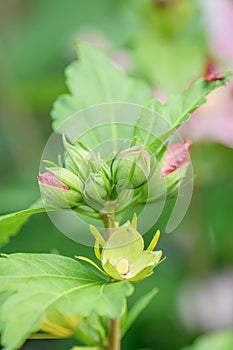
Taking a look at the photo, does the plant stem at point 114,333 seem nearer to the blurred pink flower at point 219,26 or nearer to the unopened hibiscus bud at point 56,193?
the unopened hibiscus bud at point 56,193

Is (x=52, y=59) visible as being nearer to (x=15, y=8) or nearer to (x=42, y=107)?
(x=42, y=107)

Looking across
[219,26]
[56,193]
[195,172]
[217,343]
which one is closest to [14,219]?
[56,193]

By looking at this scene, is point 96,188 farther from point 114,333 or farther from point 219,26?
point 219,26

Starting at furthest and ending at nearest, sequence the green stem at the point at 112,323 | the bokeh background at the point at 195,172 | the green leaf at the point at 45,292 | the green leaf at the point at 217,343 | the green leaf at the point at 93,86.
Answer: the bokeh background at the point at 195,172
the green leaf at the point at 217,343
the green leaf at the point at 93,86
the green stem at the point at 112,323
the green leaf at the point at 45,292

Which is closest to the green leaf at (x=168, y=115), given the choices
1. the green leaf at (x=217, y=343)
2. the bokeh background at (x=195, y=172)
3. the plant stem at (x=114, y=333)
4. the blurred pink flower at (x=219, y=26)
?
the plant stem at (x=114, y=333)

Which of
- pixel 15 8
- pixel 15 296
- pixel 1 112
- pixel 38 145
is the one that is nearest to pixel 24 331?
pixel 15 296

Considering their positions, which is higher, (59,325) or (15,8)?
(15,8)

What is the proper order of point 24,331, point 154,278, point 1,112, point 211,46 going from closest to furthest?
point 24,331 → point 211,46 → point 154,278 → point 1,112
